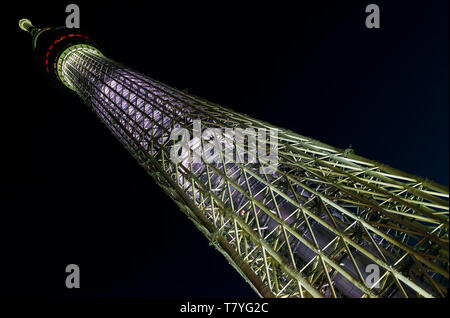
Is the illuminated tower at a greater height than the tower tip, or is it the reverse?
the tower tip

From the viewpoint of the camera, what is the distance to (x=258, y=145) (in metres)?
14.3

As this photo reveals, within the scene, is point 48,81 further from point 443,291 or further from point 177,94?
point 443,291

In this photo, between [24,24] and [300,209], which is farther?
[24,24]

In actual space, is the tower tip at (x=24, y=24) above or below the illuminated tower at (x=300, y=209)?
above

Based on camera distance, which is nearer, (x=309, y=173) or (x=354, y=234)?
(x=354, y=234)

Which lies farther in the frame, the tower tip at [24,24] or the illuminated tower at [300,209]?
the tower tip at [24,24]

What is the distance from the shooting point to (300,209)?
9.51 m

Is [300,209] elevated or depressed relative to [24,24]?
depressed

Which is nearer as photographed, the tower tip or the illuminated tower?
the illuminated tower

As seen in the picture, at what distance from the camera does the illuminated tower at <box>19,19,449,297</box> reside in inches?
326

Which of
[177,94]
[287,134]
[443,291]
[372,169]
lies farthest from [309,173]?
[177,94]

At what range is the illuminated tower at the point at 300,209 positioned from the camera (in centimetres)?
829
